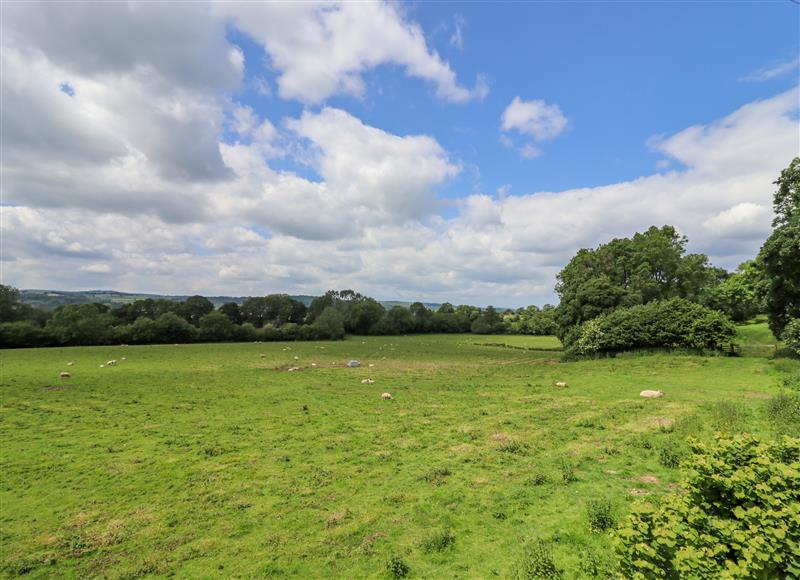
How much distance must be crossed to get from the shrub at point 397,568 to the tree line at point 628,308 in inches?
1274

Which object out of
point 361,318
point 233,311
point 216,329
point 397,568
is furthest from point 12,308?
point 397,568

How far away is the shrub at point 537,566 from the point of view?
6.60 meters

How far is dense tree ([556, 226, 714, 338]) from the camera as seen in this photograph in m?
47.4

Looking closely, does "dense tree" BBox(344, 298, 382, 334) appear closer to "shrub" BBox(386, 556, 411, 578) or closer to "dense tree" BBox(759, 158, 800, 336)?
"dense tree" BBox(759, 158, 800, 336)

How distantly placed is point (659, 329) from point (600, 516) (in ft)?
117

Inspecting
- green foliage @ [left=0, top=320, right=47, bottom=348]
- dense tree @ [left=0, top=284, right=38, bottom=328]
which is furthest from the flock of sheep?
dense tree @ [left=0, top=284, right=38, bottom=328]

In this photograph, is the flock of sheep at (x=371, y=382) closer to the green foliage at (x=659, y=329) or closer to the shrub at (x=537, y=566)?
the green foliage at (x=659, y=329)

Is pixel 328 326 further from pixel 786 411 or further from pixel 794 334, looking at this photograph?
pixel 786 411

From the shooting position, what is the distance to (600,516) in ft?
25.9

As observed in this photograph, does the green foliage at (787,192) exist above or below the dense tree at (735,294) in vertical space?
above

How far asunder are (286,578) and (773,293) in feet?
127

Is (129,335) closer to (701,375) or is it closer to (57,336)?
(57,336)

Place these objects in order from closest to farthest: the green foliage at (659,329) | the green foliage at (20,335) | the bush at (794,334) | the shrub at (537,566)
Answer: the shrub at (537,566) < the bush at (794,334) < the green foliage at (659,329) < the green foliage at (20,335)

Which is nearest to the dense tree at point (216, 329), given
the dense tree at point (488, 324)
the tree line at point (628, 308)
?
the tree line at point (628, 308)
